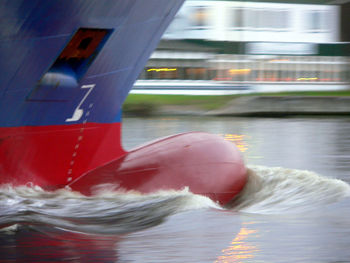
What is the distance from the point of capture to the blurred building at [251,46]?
30.0m

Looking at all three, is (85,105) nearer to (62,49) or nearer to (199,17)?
(62,49)

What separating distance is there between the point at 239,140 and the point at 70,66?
268 inches

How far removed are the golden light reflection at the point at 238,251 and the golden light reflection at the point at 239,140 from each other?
6232 millimetres

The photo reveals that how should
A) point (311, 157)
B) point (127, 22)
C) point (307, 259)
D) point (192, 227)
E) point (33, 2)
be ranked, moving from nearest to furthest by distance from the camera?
point (307, 259) < point (192, 227) < point (33, 2) < point (127, 22) < point (311, 157)

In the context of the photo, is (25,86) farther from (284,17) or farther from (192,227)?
(284,17)

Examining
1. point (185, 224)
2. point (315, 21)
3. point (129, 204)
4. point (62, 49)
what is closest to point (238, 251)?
point (185, 224)

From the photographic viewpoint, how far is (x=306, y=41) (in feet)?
102

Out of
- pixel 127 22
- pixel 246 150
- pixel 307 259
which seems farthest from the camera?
pixel 246 150

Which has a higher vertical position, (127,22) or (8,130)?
(127,22)

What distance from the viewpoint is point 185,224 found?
5.12 meters

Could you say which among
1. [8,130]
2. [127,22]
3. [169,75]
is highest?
[127,22]

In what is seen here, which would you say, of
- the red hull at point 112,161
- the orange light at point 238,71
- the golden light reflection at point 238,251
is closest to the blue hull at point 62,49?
the red hull at point 112,161

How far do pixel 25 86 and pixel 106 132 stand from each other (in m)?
1.26

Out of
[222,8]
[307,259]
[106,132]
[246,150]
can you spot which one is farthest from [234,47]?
[307,259]
